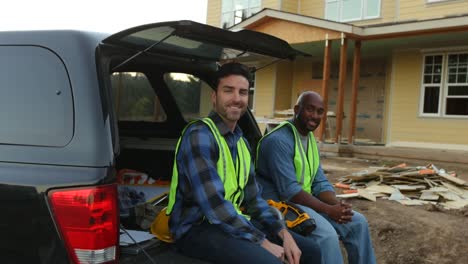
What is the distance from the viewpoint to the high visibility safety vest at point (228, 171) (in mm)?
2604

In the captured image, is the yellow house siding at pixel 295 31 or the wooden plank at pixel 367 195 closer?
the wooden plank at pixel 367 195

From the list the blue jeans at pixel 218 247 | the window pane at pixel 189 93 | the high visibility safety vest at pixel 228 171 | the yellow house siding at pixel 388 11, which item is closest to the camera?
the blue jeans at pixel 218 247

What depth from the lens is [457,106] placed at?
1348cm

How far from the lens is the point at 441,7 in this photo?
13.8 meters

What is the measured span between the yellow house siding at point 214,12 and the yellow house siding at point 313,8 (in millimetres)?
3789

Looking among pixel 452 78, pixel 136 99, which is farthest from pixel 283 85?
pixel 136 99

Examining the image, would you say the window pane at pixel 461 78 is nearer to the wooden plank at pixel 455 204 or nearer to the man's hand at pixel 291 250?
the wooden plank at pixel 455 204

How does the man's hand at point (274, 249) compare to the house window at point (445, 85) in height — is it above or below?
below

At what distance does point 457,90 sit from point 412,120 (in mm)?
1559

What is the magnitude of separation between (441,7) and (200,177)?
1352cm

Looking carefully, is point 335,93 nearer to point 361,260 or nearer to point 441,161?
point 441,161

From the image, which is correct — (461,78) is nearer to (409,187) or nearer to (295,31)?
(295,31)

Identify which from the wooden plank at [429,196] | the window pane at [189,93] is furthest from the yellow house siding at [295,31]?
the window pane at [189,93]

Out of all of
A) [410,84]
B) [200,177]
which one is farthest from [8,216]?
[410,84]
